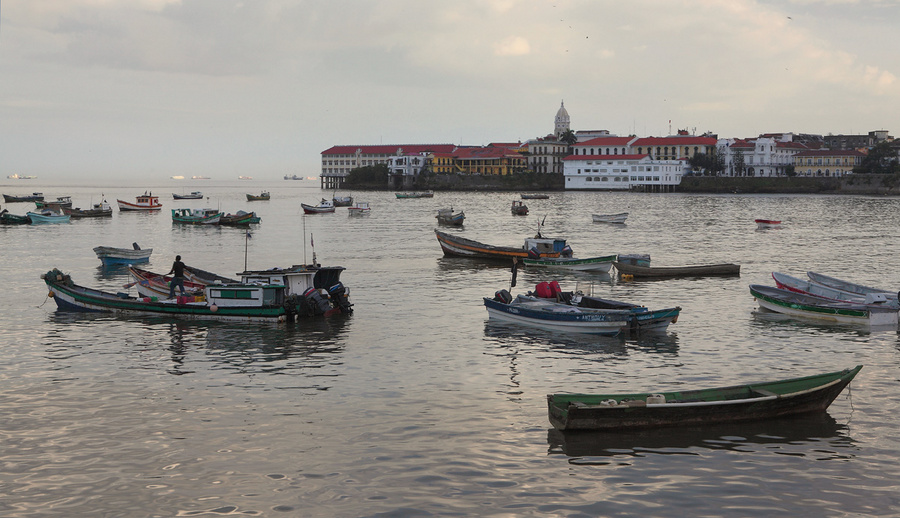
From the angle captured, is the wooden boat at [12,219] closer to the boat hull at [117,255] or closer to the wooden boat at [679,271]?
the boat hull at [117,255]

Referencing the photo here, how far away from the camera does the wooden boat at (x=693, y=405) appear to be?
16719 millimetres

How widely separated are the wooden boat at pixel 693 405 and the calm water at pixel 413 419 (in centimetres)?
33

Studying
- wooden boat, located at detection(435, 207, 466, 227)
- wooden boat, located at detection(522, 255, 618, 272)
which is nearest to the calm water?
wooden boat, located at detection(522, 255, 618, 272)

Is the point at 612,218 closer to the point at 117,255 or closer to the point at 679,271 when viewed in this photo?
the point at 679,271

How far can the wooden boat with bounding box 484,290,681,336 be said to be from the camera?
26.1 meters

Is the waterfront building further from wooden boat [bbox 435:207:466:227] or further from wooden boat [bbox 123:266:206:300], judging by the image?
wooden boat [bbox 123:266:206:300]

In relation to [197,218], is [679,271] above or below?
below

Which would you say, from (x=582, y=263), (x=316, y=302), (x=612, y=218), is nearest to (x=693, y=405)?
(x=316, y=302)

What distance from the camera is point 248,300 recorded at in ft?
94.0

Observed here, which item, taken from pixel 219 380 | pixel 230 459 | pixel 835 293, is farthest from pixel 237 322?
pixel 835 293

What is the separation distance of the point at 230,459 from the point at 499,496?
17.5 feet

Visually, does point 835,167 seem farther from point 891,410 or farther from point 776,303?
point 891,410

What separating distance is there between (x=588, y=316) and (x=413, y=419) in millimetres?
9760

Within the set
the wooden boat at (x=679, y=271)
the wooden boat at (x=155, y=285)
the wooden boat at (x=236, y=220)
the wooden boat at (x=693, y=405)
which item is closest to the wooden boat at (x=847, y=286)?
the wooden boat at (x=679, y=271)
